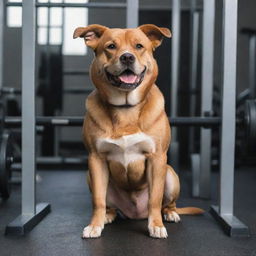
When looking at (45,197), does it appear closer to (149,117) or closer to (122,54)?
(149,117)

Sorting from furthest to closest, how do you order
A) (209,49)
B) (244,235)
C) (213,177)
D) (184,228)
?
1. (213,177)
2. (209,49)
3. (184,228)
4. (244,235)

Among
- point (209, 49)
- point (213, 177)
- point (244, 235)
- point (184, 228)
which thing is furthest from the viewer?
point (213, 177)

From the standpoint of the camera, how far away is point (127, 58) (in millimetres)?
1601

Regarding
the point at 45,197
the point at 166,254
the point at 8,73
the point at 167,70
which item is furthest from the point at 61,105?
the point at 166,254

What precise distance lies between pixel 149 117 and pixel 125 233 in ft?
1.46

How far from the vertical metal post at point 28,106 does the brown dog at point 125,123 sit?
0.26 meters

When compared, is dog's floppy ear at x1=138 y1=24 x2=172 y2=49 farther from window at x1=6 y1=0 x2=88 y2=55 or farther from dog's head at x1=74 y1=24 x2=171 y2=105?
window at x1=6 y1=0 x2=88 y2=55

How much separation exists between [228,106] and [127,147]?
486 millimetres

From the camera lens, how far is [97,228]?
1701 mm

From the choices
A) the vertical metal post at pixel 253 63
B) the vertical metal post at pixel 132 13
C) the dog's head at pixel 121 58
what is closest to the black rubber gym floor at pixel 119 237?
the dog's head at pixel 121 58

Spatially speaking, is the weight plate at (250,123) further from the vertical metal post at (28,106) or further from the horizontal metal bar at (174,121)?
the vertical metal post at (28,106)

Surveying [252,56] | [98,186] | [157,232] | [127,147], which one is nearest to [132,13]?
[127,147]

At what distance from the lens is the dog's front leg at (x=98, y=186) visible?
173 cm

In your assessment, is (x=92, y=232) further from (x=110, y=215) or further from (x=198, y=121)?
(x=198, y=121)
